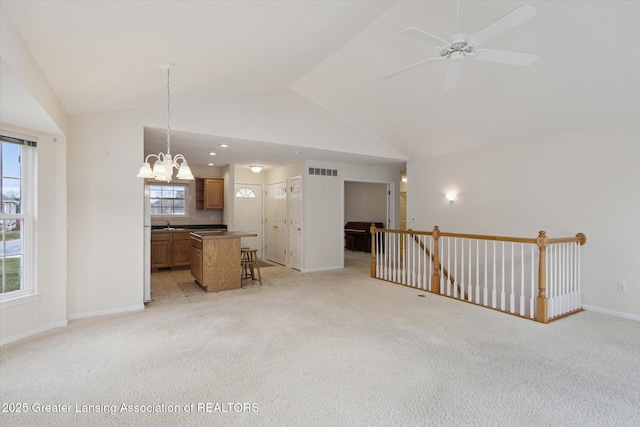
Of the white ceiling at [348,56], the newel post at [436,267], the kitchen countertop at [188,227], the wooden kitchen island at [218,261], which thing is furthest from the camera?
the kitchen countertop at [188,227]

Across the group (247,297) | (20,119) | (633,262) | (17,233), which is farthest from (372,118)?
(17,233)

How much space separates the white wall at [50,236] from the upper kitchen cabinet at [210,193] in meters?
4.00

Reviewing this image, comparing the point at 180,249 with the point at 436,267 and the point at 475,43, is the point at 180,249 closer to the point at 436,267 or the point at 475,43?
the point at 436,267

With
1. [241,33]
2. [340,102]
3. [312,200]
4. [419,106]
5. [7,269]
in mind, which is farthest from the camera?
[312,200]

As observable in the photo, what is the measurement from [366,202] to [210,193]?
5677mm

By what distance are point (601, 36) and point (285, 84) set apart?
12.5 feet

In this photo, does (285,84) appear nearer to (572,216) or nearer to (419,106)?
(419,106)

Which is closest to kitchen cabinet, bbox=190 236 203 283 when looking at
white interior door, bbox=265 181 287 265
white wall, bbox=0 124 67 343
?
white wall, bbox=0 124 67 343

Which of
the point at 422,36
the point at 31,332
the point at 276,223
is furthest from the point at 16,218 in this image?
the point at 276,223

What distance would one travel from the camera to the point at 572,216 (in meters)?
4.51

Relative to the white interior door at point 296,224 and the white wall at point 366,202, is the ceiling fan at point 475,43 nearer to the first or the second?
the white interior door at point 296,224

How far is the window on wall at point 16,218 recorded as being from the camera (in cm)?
332

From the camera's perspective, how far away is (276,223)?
8.20 m

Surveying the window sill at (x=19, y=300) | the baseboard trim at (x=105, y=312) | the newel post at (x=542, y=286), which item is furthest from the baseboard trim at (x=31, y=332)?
the newel post at (x=542, y=286)
